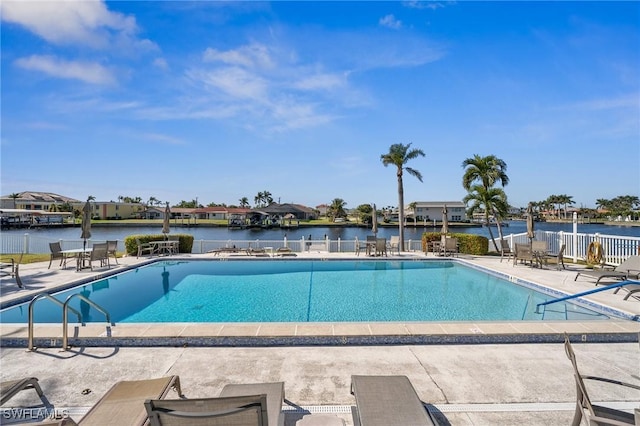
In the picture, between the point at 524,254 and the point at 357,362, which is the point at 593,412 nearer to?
the point at 357,362

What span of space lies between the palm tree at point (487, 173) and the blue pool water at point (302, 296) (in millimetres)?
6635

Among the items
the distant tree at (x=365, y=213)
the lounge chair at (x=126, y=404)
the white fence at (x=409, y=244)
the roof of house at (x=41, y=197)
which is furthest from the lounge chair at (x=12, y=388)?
the roof of house at (x=41, y=197)

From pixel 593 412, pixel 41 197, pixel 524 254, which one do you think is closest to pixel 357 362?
pixel 593 412

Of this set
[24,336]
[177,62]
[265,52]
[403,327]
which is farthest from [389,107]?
[24,336]

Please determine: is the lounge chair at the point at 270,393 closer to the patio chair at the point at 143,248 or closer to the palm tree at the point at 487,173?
the patio chair at the point at 143,248

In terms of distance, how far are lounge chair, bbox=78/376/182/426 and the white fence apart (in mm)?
11586

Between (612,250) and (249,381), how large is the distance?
13731 mm

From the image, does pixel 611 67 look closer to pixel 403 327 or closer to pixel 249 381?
pixel 403 327

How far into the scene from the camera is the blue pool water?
6.98 metres

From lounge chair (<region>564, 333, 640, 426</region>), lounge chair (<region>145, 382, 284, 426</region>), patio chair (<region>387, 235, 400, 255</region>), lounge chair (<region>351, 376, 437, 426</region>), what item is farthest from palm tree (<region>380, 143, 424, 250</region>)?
lounge chair (<region>145, 382, 284, 426</region>)

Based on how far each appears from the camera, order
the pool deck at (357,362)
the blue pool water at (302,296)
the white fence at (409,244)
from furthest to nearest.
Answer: the white fence at (409,244), the blue pool water at (302,296), the pool deck at (357,362)

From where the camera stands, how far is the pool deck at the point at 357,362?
10.6 feet

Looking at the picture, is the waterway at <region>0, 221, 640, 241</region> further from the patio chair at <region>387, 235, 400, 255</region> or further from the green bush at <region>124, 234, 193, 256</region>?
the green bush at <region>124, 234, 193, 256</region>

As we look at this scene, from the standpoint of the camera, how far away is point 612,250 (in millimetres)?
11695
